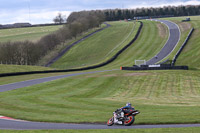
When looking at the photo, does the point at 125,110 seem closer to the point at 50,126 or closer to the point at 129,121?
the point at 129,121

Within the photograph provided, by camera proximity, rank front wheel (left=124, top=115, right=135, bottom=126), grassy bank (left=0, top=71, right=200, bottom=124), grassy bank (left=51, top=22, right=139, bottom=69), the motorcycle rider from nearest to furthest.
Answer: the motorcycle rider < front wheel (left=124, top=115, right=135, bottom=126) < grassy bank (left=0, top=71, right=200, bottom=124) < grassy bank (left=51, top=22, right=139, bottom=69)

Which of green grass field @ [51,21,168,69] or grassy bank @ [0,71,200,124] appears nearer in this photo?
grassy bank @ [0,71,200,124]

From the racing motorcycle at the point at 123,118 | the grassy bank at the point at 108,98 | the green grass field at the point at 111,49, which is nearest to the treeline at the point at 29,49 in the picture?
the green grass field at the point at 111,49

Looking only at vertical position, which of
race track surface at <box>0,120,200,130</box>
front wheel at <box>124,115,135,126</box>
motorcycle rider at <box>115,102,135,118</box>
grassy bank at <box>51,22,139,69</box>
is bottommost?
grassy bank at <box>51,22,139,69</box>

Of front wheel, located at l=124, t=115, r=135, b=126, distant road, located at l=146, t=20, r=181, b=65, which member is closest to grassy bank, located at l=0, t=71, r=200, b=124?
front wheel, located at l=124, t=115, r=135, b=126

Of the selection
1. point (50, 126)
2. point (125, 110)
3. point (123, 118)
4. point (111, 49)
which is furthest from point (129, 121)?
point (111, 49)

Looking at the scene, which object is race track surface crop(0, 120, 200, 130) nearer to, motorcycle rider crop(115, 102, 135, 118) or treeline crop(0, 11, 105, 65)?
motorcycle rider crop(115, 102, 135, 118)

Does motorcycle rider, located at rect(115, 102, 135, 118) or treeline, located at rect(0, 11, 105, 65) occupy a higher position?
motorcycle rider, located at rect(115, 102, 135, 118)

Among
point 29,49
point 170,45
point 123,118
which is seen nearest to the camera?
point 123,118

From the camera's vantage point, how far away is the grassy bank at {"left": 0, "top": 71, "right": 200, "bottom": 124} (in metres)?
21.9

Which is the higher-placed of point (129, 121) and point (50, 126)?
point (129, 121)

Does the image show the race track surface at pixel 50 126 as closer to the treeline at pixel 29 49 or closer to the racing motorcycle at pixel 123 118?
the racing motorcycle at pixel 123 118

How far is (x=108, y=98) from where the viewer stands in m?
33.4

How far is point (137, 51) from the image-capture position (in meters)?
99.2
